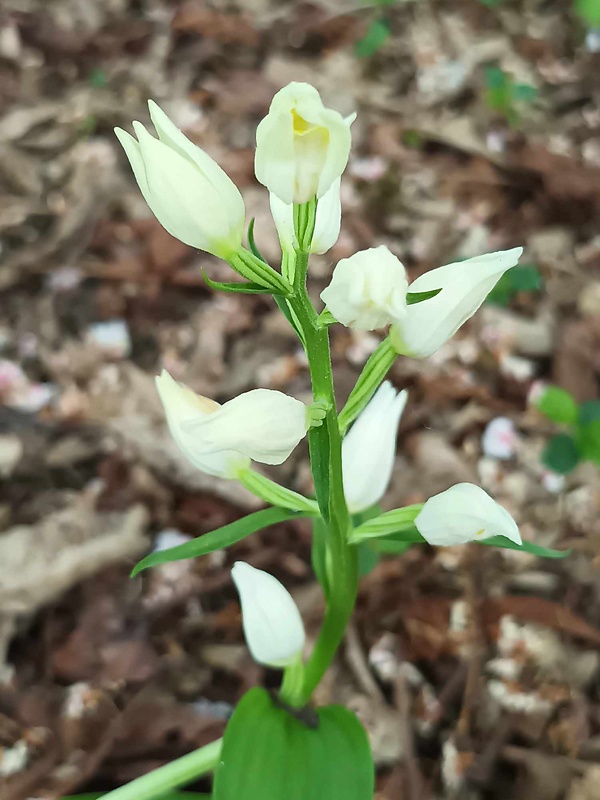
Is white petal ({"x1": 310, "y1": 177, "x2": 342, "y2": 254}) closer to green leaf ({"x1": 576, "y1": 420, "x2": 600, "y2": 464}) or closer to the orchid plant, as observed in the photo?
the orchid plant

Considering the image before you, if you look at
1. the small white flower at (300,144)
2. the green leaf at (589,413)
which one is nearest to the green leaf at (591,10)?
the green leaf at (589,413)

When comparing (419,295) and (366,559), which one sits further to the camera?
(366,559)

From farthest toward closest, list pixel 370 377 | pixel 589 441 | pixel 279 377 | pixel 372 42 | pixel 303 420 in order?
pixel 372 42, pixel 279 377, pixel 589 441, pixel 370 377, pixel 303 420

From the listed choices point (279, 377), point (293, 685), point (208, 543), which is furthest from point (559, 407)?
point (208, 543)

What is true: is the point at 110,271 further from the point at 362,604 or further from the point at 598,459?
the point at 598,459

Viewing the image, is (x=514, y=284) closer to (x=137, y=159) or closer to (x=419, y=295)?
(x=419, y=295)

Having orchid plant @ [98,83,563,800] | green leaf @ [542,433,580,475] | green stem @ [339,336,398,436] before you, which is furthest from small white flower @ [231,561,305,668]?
green leaf @ [542,433,580,475]

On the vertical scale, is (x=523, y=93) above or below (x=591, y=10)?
below
